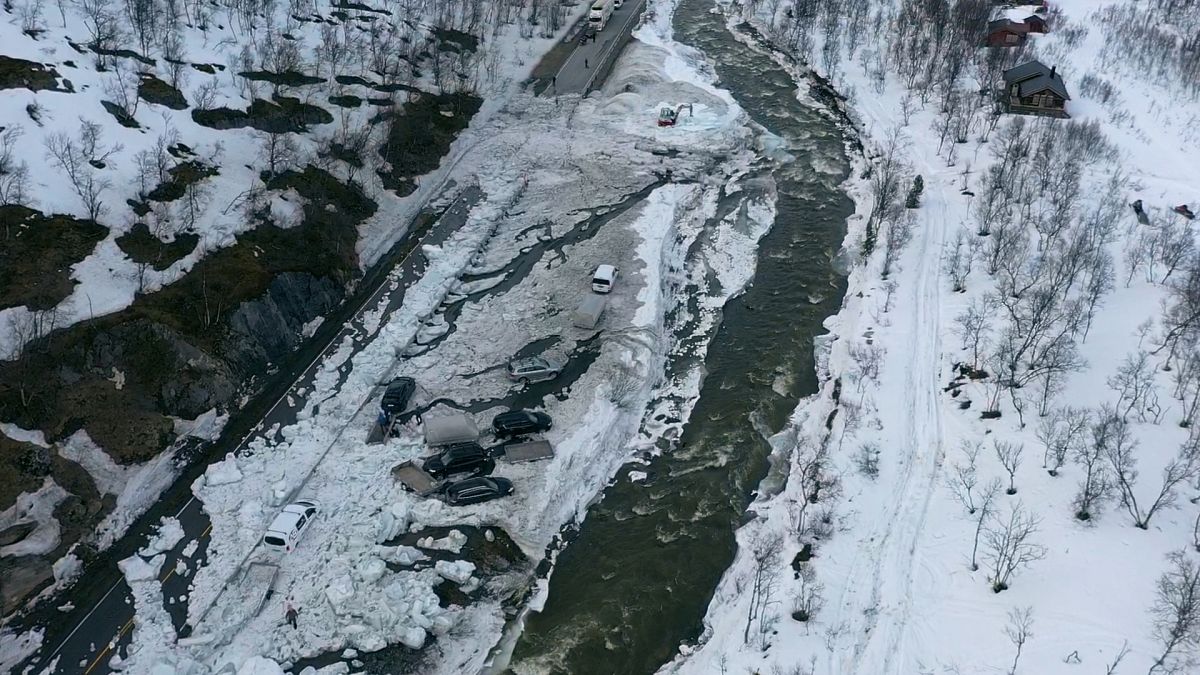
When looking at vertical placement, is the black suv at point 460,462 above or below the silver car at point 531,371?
below

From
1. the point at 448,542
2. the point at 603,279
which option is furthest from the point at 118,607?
the point at 603,279

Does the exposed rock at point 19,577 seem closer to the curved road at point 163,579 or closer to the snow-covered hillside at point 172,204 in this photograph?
the snow-covered hillside at point 172,204

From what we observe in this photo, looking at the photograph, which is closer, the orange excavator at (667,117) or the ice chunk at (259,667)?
the ice chunk at (259,667)

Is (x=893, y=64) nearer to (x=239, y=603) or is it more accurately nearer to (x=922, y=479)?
(x=922, y=479)

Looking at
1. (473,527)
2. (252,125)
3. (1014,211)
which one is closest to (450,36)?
(252,125)

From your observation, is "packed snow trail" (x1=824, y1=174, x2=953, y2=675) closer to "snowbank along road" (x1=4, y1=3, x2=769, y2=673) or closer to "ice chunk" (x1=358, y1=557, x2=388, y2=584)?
"snowbank along road" (x1=4, y1=3, x2=769, y2=673)

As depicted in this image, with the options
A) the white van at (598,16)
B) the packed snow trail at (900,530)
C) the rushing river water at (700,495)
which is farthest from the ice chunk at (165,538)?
the white van at (598,16)
